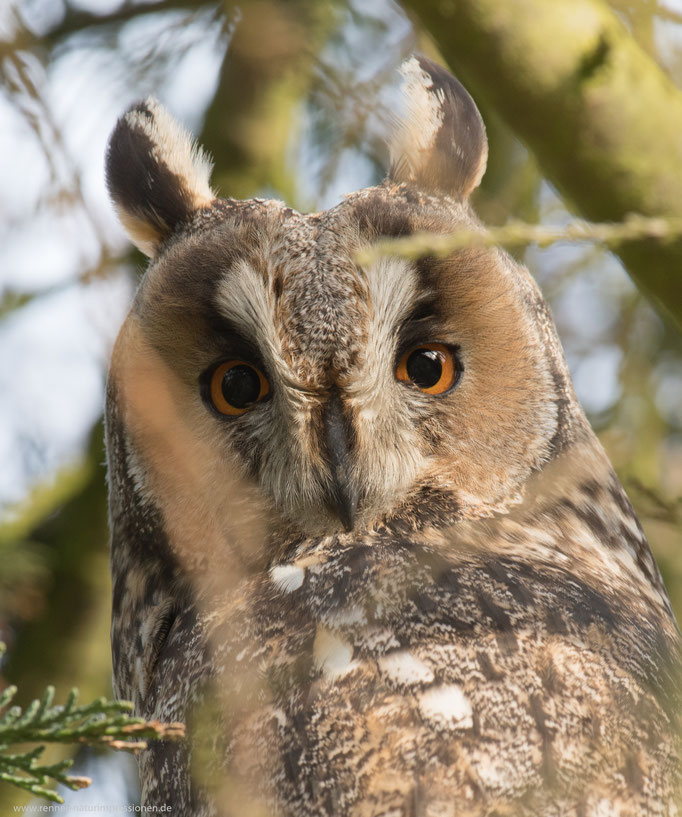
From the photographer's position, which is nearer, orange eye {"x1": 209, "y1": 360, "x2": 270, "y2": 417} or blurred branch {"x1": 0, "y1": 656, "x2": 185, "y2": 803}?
blurred branch {"x1": 0, "y1": 656, "x2": 185, "y2": 803}

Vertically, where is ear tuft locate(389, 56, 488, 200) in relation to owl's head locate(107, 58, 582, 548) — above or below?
above

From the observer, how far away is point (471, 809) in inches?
66.7

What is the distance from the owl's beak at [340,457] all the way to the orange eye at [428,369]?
0.21m

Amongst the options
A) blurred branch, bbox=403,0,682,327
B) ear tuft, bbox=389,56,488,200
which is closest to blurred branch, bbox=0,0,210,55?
ear tuft, bbox=389,56,488,200

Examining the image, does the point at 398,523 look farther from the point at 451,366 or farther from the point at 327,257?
the point at 327,257

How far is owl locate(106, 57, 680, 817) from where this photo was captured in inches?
70.1

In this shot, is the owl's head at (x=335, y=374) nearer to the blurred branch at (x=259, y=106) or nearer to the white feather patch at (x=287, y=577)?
the white feather patch at (x=287, y=577)

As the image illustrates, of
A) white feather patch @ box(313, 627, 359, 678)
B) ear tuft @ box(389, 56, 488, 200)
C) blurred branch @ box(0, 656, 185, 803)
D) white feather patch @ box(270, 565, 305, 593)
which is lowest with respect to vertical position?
blurred branch @ box(0, 656, 185, 803)

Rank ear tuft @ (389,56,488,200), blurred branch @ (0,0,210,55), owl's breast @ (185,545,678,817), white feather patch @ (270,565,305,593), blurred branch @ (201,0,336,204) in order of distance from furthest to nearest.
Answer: blurred branch @ (201,0,336,204), blurred branch @ (0,0,210,55), ear tuft @ (389,56,488,200), white feather patch @ (270,565,305,593), owl's breast @ (185,545,678,817)

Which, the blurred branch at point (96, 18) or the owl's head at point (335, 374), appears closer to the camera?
the owl's head at point (335, 374)

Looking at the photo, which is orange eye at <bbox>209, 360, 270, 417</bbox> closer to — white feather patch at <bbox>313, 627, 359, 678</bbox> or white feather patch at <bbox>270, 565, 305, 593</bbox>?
white feather patch at <bbox>270, 565, 305, 593</bbox>

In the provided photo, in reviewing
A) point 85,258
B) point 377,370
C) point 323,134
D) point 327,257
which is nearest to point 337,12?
point 323,134

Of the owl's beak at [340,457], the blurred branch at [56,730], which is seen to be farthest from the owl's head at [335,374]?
the blurred branch at [56,730]

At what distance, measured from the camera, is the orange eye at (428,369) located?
232 centimetres
